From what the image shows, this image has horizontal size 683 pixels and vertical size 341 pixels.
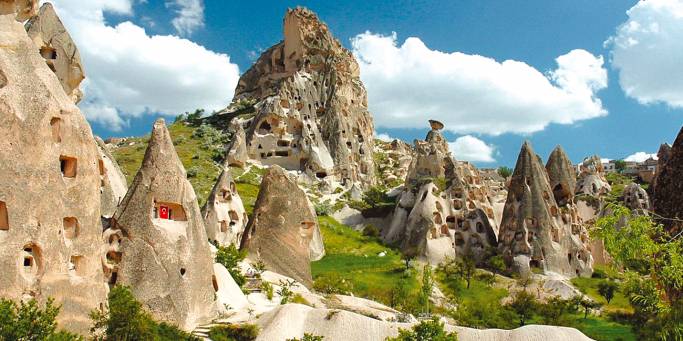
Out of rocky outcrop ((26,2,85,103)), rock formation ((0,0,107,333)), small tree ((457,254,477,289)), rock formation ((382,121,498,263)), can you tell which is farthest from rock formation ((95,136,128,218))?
rock formation ((382,121,498,263))

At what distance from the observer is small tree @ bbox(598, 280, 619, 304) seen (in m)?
39.7

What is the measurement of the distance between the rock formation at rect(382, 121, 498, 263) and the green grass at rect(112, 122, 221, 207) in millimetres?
16582

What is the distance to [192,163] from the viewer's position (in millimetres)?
65562

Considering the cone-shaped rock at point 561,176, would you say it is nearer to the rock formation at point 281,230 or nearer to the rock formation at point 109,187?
the rock formation at point 281,230

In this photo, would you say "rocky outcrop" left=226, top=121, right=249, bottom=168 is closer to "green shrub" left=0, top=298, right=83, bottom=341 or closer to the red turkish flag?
the red turkish flag

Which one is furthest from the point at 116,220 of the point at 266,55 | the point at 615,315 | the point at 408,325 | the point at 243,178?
the point at 266,55

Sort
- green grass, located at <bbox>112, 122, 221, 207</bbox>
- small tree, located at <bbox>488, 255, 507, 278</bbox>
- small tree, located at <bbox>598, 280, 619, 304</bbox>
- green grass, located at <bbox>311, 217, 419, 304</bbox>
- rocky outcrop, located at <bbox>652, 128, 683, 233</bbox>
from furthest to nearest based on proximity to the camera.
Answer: green grass, located at <bbox>112, 122, 221, 207</bbox> < small tree, located at <bbox>488, 255, 507, 278</bbox> < small tree, located at <bbox>598, 280, 619, 304</bbox> < green grass, located at <bbox>311, 217, 419, 304</bbox> < rocky outcrop, located at <bbox>652, 128, 683, 233</bbox>

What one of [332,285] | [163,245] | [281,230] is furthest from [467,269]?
[163,245]

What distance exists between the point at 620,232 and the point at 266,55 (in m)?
95.4

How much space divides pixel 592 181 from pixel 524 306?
32631 millimetres

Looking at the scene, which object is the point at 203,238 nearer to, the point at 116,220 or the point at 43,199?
the point at 116,220

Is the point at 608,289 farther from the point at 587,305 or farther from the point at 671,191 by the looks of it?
the point at 671,191

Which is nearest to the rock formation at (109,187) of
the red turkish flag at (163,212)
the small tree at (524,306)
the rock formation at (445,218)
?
the red turkish flag at (163,212)

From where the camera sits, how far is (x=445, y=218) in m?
48.7
